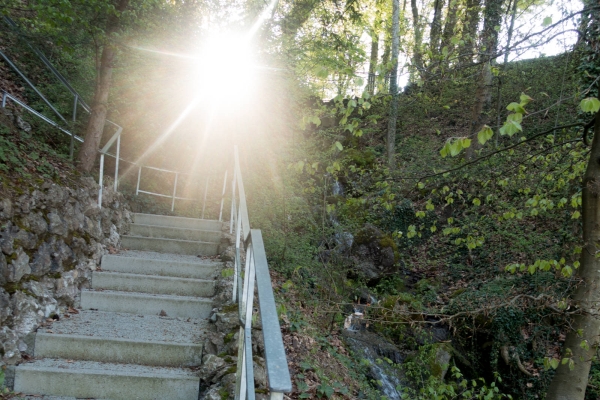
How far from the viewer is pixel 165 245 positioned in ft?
17.7

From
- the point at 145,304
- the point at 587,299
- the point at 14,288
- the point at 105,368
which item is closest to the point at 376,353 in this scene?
the point at 587,299

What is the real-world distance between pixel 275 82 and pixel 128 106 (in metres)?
3.13

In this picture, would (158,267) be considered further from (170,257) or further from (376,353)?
(376,353)

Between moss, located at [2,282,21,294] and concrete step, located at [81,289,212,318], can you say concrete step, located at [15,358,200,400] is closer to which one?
moss, located at [2,282,21,294]

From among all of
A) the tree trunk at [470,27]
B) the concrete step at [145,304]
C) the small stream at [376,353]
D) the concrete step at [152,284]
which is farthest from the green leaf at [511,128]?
the small stream at [376,353]

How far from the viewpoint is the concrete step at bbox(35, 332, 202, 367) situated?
10.9 feet

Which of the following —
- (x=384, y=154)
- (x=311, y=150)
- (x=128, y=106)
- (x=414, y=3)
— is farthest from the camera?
(x=414, y=3)

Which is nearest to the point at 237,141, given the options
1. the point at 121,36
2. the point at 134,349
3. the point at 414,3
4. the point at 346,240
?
the point at 346,240

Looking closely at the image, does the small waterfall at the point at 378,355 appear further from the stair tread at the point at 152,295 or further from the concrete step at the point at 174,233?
the stair tread at the point at 152,295

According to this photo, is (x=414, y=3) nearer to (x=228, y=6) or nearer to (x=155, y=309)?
(x=228, y=6)

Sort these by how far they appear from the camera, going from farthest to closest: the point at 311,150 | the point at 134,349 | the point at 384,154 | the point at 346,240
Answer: the point at 384,154 < the point at 311,150 < the point at 346,240 < the point at 134,349

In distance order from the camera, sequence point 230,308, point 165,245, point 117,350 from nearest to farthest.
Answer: point 117,350
point 230,308
point 165,245

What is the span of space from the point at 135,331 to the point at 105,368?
0.44m

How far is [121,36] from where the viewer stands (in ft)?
18.4
